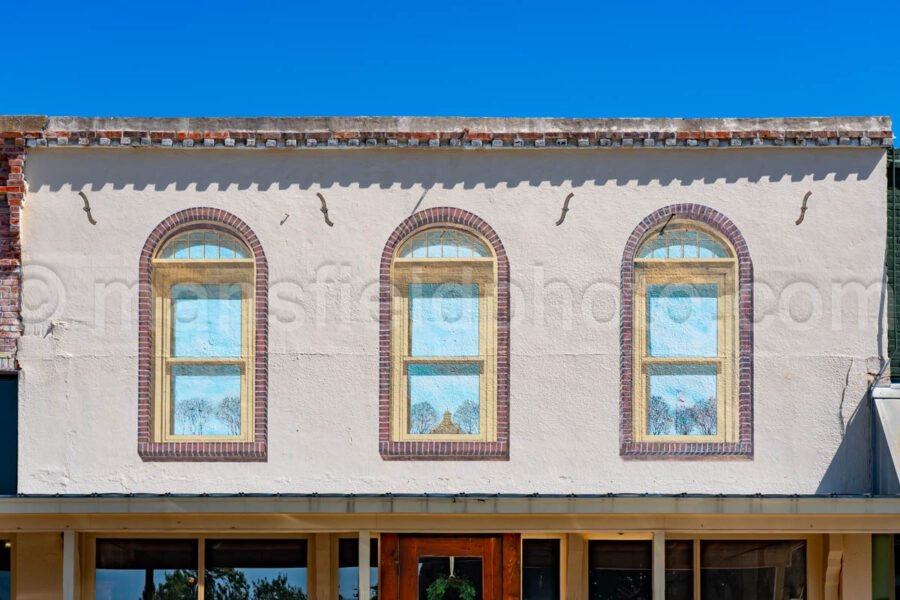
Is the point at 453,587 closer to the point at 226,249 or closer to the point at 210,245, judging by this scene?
the point at 226,249

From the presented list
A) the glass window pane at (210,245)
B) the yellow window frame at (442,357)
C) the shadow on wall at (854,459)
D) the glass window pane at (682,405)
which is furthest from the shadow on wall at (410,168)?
the shadow on wall at (854,459)

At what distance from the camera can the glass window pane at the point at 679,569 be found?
11.1 meters

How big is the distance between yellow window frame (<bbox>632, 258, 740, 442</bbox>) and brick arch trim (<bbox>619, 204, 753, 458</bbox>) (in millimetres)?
60

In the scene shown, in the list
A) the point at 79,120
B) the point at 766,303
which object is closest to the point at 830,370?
the point at 766,303

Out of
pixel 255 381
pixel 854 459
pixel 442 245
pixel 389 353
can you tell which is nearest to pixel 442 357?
pixel 389 353

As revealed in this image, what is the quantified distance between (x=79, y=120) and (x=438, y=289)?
4.23 metres

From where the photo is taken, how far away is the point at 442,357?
10.8 m

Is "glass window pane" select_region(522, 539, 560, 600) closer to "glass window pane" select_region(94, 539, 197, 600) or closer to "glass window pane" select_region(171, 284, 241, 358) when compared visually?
"glass window pane" select_region(94, 539, 197, 600)

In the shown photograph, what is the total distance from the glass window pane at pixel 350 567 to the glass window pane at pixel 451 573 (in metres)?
0.54

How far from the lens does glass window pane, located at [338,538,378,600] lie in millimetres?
10992

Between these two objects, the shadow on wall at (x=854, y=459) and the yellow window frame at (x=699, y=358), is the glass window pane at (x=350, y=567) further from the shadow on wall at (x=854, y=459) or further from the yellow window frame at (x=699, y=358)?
the shadow on wall at (x=854, y=459)

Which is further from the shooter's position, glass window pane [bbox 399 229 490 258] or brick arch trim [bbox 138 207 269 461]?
glass window pane [bbox 399 229 490 258]

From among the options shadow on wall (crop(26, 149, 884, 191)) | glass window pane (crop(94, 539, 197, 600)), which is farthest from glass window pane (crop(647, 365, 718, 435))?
glass window pane (crop(94, 539, 197, 600))

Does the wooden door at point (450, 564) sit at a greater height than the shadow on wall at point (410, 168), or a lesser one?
lesser
